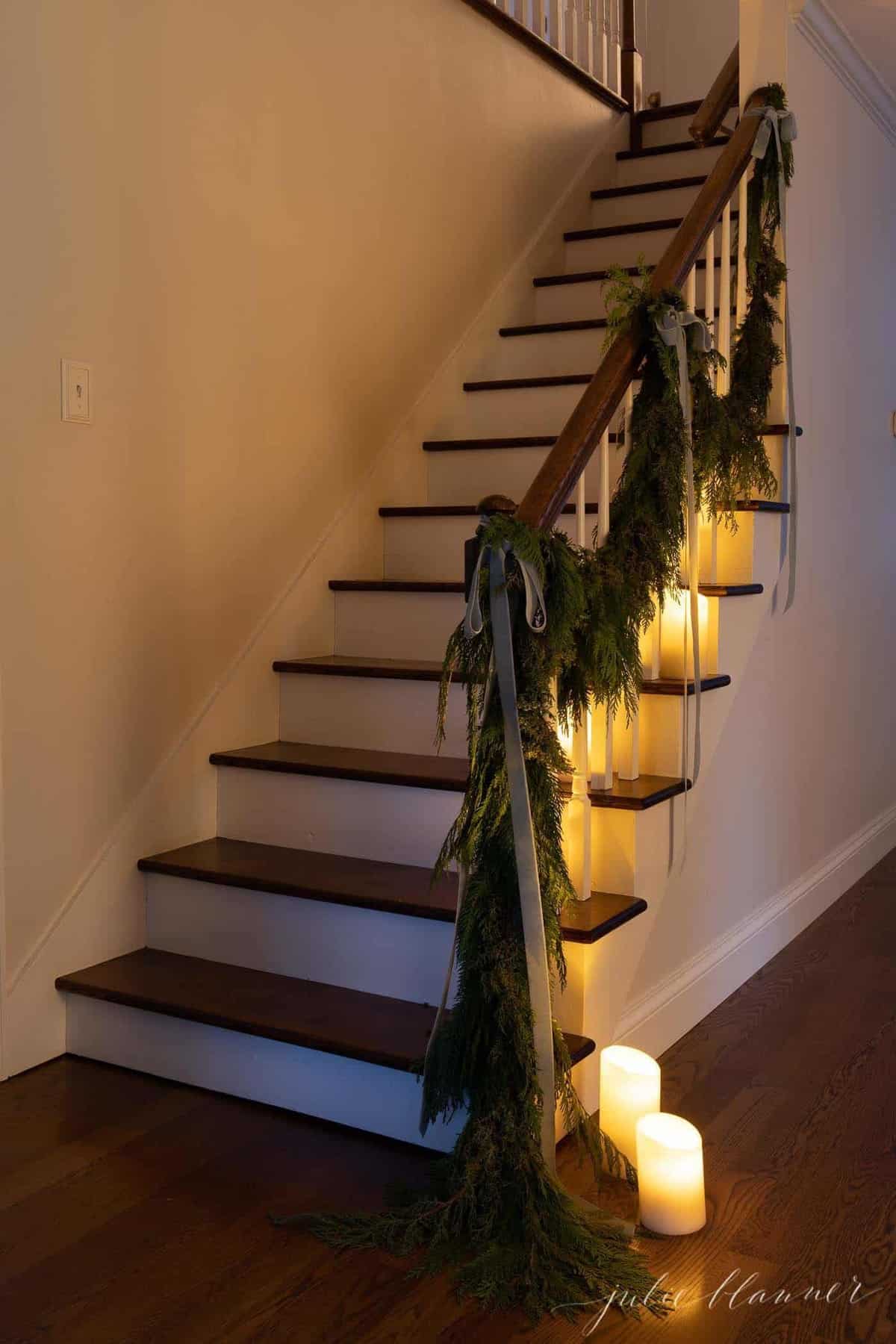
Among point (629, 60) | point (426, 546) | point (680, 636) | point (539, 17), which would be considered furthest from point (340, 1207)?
point (629, 60)

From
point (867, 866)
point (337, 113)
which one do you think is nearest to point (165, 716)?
point (337, 113)

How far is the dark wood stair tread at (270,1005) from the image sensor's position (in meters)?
2.29

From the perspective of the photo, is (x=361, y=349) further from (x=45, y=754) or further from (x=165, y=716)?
(x=45, y=754)

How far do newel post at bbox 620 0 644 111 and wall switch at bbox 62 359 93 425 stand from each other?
10.8 feet

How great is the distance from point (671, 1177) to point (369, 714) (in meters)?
1.43

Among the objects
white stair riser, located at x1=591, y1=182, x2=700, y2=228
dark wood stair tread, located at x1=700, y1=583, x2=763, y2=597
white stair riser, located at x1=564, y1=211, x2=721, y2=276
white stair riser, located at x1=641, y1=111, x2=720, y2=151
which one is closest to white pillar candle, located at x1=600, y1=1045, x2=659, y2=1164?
dark wood stair tread, located at x1=700, y1=583, x2=763, y2=597

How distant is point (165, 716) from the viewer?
2916 mm

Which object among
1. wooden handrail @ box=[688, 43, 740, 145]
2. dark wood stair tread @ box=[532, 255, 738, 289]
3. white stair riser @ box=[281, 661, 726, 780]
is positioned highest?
wooden handrail @ box=[688, 43, 740, 145]

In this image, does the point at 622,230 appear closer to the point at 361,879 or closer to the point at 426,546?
the point at 426,546

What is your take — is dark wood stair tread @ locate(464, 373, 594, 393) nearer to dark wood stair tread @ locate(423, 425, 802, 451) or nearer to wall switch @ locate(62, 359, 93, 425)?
dark wood stair tread @ locate(423, 425, 802, 451)

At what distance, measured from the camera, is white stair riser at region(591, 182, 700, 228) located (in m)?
4.58

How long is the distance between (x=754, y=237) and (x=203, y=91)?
4.46 ft

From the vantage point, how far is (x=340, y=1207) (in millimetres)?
2049

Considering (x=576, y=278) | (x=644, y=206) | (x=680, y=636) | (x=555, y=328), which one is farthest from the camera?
(x=644, y=206)
